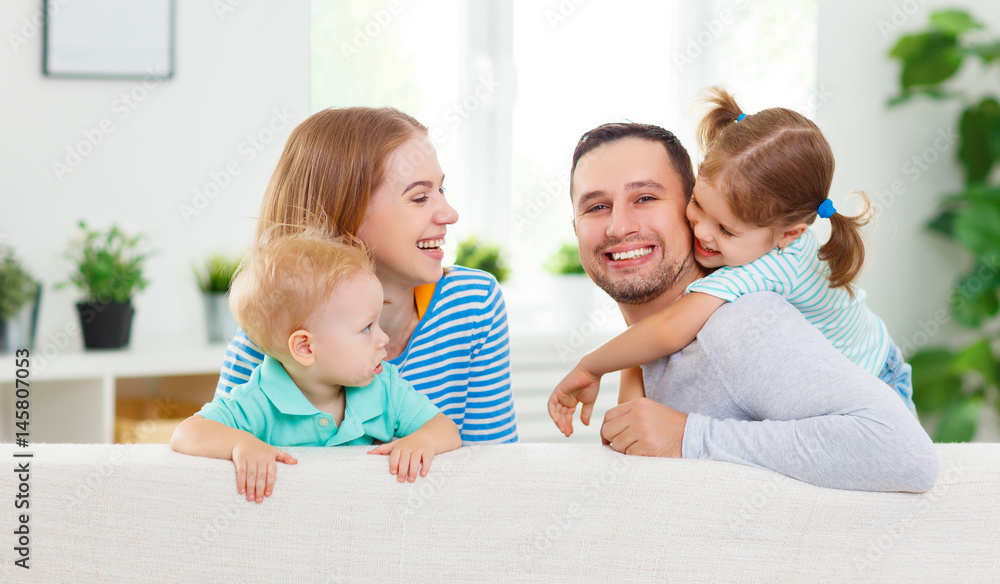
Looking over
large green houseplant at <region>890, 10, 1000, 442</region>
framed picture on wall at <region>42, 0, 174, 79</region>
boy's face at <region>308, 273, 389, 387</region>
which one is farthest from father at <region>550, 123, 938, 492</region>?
large green houseplant at <region>890, 10, 1000, 442</region>

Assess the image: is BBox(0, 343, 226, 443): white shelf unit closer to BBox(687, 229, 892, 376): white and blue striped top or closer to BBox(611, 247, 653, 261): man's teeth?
BBox(611, 247, 653, 261): man's teeth

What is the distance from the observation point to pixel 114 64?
2662 mm

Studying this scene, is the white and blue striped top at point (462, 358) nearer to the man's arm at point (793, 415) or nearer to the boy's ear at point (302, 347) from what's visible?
the boy's ear at point (302, 347)

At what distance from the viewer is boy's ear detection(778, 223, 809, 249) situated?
133 centimetres

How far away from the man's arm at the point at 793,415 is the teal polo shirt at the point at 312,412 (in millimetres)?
343

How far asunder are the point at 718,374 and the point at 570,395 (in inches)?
12.2

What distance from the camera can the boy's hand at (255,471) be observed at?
0.97 meters

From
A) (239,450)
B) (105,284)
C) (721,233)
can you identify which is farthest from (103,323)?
(721,233)

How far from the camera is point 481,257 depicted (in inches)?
116

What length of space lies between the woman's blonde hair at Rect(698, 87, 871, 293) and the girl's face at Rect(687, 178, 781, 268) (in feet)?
0.05

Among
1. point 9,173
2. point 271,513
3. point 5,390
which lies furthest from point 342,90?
point 271,513

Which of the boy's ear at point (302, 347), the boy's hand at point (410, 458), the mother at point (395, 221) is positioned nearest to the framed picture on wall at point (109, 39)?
the mother at point (395, 221)

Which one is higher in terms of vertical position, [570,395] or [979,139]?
[979,139]

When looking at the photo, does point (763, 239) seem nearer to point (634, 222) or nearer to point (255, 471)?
point (634, 222)
